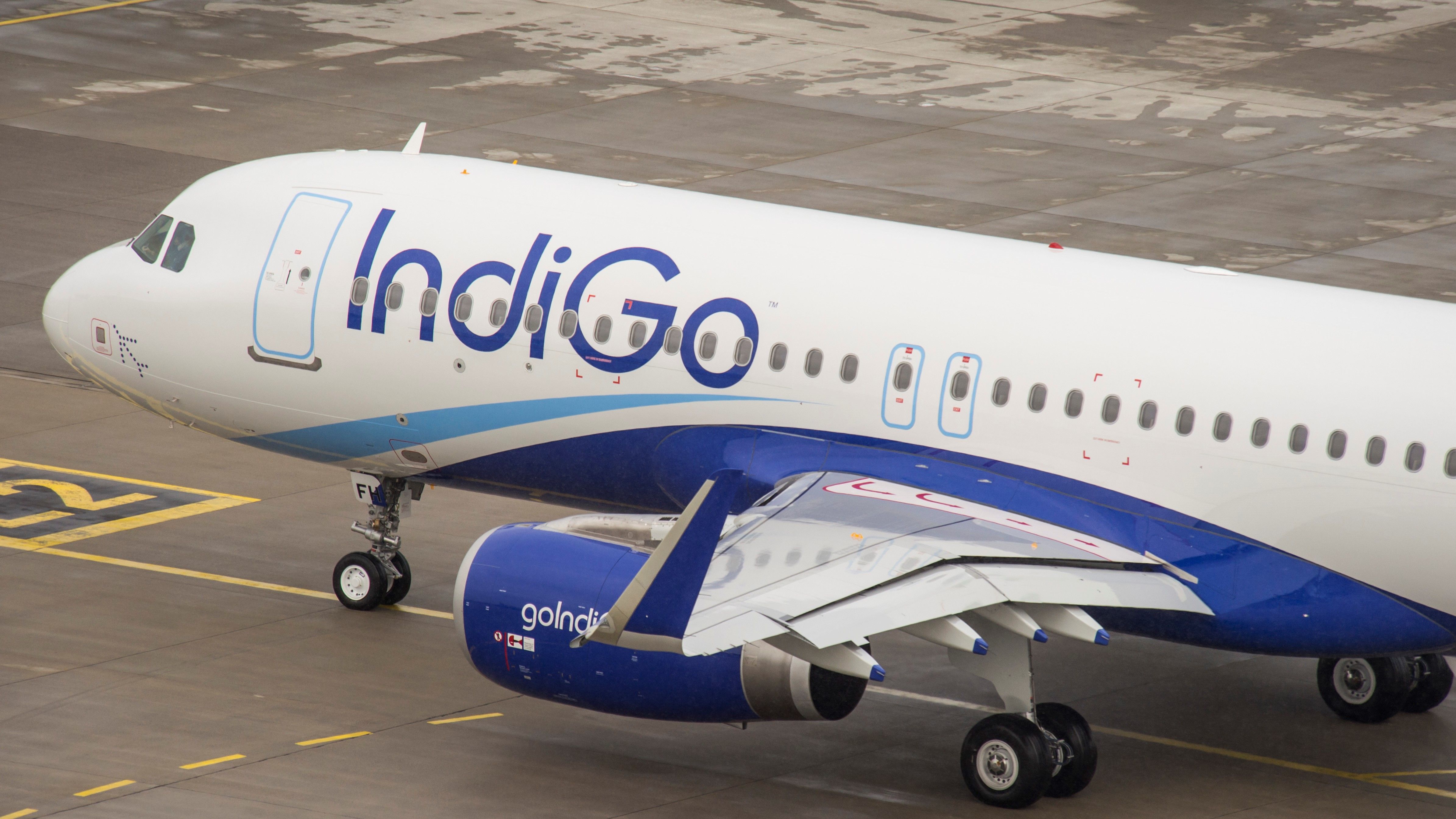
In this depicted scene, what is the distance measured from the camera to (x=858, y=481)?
64.8ft

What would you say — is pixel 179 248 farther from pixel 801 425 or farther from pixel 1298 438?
pixel 1298 438

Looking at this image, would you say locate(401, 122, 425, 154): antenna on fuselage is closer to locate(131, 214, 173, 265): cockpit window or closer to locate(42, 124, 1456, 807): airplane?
locate(42, 124, 1456, 807): airplane

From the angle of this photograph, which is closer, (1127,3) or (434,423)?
(434,423)

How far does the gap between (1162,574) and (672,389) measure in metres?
5.12

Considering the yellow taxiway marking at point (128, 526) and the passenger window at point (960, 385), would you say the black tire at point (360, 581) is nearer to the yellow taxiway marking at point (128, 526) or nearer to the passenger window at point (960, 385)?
the yellow taxiway marking at point (128, 526)

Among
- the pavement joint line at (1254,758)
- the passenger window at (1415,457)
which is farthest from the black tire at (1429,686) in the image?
the passenger window at (1415,457)

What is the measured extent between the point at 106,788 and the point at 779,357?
A: 7.36 metres

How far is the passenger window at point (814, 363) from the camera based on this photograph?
66.2ft

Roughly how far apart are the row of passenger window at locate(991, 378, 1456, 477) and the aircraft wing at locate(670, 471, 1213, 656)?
3.60ft

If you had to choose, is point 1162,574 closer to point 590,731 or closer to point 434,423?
point 590,731

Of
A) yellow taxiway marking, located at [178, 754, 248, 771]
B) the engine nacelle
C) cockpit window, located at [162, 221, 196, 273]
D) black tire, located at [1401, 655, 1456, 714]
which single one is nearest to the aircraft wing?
the engine nacelle

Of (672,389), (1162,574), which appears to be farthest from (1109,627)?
(672,389)

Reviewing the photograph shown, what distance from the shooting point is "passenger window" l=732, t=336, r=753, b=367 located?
20422 millimetres

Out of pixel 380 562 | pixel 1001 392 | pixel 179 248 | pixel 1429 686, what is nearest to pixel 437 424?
pixel 380 562
